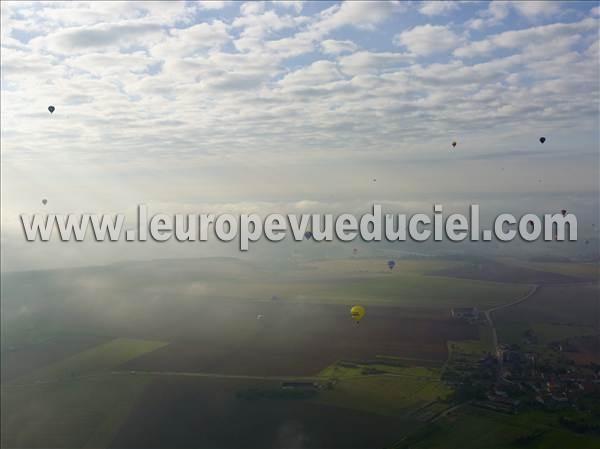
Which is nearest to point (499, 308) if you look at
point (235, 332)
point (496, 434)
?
point (235, 332)

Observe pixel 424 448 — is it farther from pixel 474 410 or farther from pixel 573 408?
pixel 573 408

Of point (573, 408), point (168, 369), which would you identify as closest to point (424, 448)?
point (573, 408)

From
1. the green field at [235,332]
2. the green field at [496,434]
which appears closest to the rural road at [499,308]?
Answer: the green field at [235,332]

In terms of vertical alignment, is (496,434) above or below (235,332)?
below

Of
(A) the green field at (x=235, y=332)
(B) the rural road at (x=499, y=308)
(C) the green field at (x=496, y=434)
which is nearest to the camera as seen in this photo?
(C) the green field at (x=496, y=434)

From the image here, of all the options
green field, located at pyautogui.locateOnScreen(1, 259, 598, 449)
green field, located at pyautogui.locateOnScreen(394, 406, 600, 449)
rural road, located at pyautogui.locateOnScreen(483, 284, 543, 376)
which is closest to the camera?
green field, located at pyautogui.locateOnScreen(394, 406, 600, 449)

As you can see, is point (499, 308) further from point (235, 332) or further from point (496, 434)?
point (496, 434)

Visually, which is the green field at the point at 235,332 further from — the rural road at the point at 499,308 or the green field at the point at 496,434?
the rural road at the point at 499,308

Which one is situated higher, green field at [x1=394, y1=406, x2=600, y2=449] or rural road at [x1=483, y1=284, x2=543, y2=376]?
rural road at [x1=483, y1=284, x2=543, y2=376]

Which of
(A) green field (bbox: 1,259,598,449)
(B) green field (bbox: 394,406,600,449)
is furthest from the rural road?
(B) green field (bbox: 394,406,600,449)

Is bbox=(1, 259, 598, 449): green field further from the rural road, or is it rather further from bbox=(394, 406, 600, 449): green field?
the rural road

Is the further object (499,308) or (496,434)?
(499,308)
